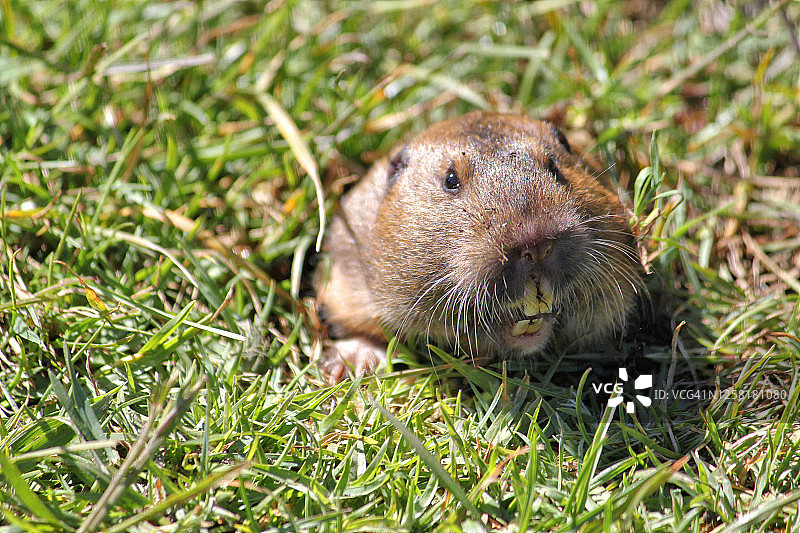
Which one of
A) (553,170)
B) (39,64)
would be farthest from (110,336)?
(553,170)

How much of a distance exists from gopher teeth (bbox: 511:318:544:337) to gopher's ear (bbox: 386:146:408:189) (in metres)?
1.05

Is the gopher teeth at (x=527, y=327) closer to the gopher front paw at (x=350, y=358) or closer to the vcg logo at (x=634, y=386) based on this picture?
the vcg logo at (x=634, y=386)

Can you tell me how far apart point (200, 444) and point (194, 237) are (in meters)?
1.43

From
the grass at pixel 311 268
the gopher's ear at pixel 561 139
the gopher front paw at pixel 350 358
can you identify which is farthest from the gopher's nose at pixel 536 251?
the gopher front paw at pixel 350 358

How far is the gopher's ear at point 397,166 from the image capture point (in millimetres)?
3771

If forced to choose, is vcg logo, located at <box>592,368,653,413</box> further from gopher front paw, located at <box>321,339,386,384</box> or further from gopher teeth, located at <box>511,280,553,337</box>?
gopher front paw, located at <box>321,339,386,384</box>

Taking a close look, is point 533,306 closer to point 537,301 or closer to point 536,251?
point 537,301

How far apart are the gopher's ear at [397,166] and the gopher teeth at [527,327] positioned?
105 centimetres

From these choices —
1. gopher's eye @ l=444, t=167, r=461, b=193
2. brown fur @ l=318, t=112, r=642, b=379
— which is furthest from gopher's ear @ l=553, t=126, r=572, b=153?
gopher's eye @ l=444, t=167, r=461, b=193

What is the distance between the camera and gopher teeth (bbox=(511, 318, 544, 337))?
11.2 feet

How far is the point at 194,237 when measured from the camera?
4078 millimetres

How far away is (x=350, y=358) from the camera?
4.02 metres

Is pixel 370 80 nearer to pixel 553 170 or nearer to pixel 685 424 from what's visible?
pixel 553 170

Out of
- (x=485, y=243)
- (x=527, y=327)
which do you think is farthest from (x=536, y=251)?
→ (x=527, y=327)
